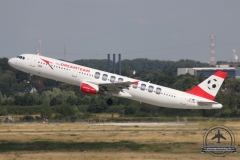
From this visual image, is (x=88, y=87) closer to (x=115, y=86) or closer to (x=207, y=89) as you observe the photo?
(x=115, y=86)

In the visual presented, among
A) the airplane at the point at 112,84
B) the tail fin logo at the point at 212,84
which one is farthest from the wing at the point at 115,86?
the tail fin logo at the point at 212,84

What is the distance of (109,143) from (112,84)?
16.2 metres

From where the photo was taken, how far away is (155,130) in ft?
218

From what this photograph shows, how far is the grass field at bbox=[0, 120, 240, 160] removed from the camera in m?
47.2

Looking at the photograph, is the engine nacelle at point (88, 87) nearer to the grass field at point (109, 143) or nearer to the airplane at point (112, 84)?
the airplane at point (112, 84)

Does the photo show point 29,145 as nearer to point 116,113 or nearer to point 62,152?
point 62,152

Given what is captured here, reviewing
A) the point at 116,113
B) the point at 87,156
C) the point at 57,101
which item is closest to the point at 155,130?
the point at 87,156

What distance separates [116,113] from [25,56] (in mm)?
28208

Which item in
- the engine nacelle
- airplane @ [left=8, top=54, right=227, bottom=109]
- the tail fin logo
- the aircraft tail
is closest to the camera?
the engine nacelle

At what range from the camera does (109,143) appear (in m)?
53.8

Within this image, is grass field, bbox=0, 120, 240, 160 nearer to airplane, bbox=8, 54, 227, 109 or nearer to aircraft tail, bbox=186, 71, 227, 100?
airplane, bbox=8, 54, 227, 109

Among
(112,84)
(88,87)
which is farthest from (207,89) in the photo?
(88,87)

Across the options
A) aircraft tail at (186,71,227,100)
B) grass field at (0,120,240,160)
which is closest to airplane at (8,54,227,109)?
aircraft tail at (186,71,227,100)

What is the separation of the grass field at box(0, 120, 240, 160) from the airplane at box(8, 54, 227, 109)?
2.91m
